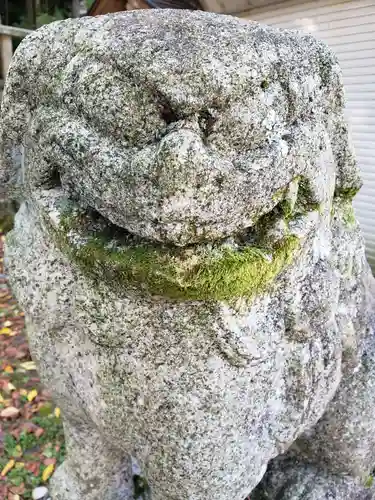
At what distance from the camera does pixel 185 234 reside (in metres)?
0.63

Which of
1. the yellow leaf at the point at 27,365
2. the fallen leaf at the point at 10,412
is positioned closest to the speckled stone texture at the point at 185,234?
the fallen leaf at the point at 10,412

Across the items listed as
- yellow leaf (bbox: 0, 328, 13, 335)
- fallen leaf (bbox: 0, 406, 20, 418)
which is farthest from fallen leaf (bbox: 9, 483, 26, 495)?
yellow leaf (bbox: 0, 328, 13, 335)

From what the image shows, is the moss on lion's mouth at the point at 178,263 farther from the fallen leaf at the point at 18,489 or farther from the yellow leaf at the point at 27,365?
the yellow leaf at the point at 27,365

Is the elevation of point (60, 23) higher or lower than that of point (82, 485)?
higher

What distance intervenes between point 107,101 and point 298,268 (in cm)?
35

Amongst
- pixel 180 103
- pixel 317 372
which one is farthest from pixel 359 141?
pixel 180 103

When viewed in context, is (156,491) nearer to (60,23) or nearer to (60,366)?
(60,366)

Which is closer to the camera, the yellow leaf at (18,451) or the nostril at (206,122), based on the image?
the nostril at (206,122)

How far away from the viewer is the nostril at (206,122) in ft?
2.07

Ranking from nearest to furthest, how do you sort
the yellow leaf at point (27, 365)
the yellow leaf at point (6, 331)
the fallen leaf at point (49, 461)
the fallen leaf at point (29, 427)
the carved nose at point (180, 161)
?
the carved nose at point (180, 161) → the fallen leaf at point (49, 461) → the fallen leaf at point (29, 427) → the yellow leaf at point (27, 365) → the yellow leaf at point (6, 331)

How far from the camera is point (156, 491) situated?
0.88m

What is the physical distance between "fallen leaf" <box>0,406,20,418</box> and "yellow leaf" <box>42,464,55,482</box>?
1.10 feet

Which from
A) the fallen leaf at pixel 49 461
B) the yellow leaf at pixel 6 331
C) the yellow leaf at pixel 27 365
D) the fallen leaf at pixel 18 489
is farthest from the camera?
the yellow leaf at pixel 6 331

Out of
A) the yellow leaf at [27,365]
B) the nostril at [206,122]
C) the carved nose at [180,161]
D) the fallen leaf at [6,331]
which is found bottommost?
the fallen leaf at [6,331]
